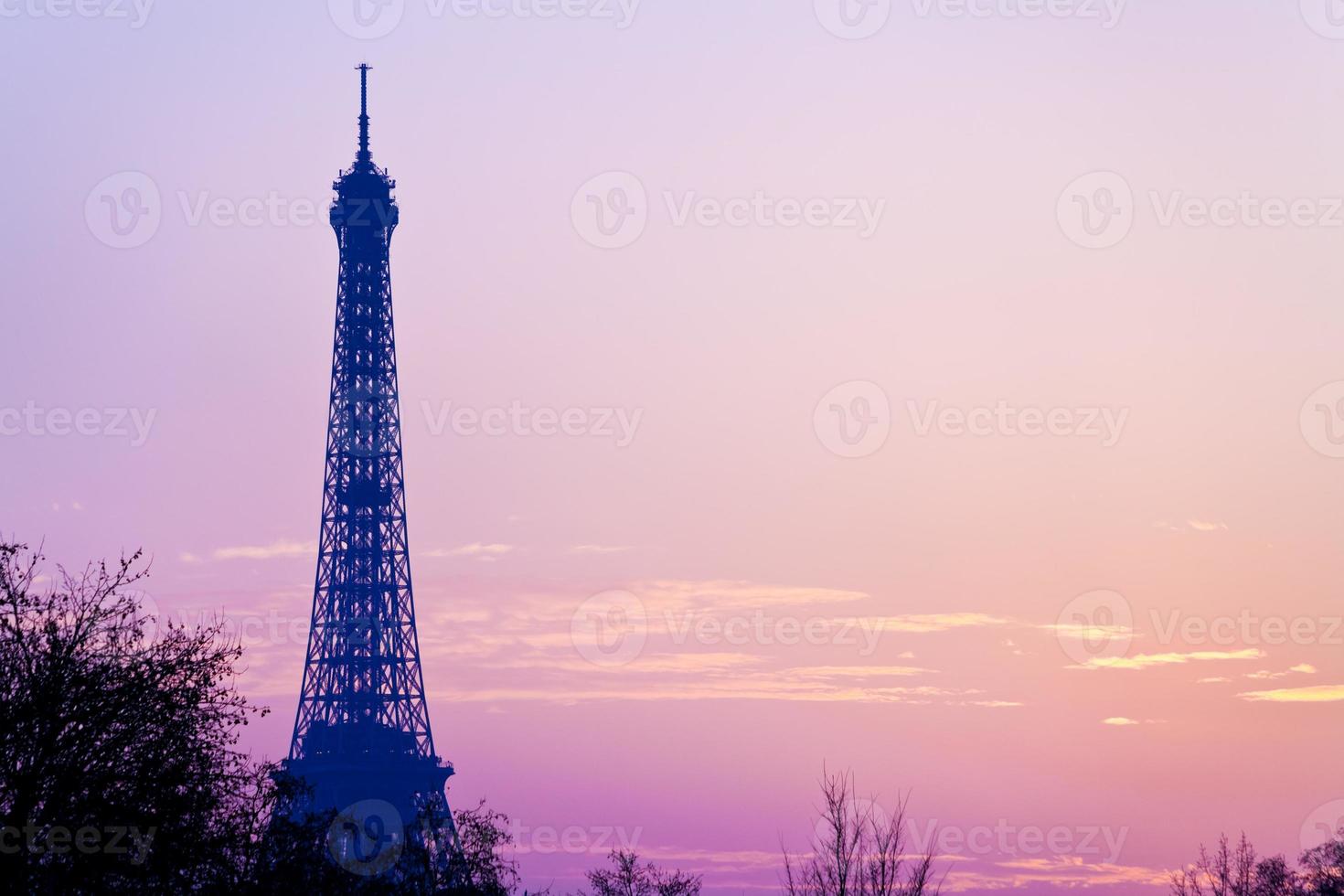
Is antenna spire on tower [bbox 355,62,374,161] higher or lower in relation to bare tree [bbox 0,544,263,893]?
higher

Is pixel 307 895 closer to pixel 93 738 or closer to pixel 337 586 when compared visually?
pixel 93 738

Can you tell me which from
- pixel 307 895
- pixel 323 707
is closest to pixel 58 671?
pixel 307 895

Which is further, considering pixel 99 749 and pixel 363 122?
pixel 363 122

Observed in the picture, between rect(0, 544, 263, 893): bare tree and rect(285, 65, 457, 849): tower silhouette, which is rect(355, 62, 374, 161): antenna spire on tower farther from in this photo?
rect(0, 544, 263, 893): bare tree

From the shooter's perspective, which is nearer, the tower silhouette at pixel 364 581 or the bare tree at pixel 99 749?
the bare tree at pixel 99 749

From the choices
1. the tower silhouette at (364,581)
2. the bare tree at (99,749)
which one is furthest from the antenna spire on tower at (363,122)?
the bare tree at (99,749)

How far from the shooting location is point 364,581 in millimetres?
107625

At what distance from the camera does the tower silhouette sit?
102812 millimetres

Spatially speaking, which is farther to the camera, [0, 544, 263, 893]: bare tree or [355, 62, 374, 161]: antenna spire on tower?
[355, 62, 374, 161]: antenna spire on tower

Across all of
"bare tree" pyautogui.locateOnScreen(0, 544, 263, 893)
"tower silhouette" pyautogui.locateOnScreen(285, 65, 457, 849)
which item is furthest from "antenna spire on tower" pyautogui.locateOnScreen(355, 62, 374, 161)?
"bare tree" pyautogui.locateOnScreen(0, 544, 263, 893)

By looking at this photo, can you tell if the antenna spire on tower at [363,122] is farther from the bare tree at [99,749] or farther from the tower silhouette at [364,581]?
the bare tree at [99,749]

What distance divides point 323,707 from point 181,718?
245 ft

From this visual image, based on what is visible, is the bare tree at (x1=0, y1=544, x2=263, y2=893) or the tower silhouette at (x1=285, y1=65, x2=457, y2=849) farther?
the tower silhouette at (x1=285, y1=65, x2=457, y2=849)

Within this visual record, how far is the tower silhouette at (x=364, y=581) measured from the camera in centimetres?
10281
